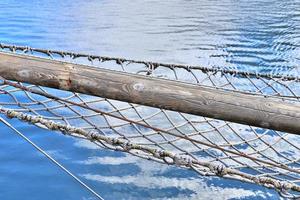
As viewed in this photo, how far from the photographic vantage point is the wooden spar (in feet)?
5.16

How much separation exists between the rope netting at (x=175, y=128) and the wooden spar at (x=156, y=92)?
0.72ft

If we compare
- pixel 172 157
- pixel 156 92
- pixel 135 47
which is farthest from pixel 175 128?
pixel 135 47

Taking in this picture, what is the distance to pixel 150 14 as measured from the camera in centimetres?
1694

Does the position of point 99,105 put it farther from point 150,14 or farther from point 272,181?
point 150,14

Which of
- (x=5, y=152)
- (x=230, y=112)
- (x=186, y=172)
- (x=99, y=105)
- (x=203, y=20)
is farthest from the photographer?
(x=203, y=20)

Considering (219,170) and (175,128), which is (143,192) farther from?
(219,170)

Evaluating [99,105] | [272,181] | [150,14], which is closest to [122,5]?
[150,14]

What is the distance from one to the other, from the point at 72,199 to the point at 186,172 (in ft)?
4.23

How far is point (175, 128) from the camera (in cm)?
340

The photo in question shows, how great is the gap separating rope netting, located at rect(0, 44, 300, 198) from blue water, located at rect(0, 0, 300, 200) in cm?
34

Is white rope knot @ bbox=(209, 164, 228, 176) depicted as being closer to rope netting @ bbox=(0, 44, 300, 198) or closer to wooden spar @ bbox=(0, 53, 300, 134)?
rope netting @ bbox=(0, 44, 300, 198)

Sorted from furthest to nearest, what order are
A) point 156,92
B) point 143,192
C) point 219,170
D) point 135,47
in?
point 135,47 < point 143,192 < point 219,170 < point 156,92

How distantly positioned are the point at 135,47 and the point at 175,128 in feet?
28.9

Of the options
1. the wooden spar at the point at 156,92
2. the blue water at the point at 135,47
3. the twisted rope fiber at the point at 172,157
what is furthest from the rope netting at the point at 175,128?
the blue water at the point at 135,47
